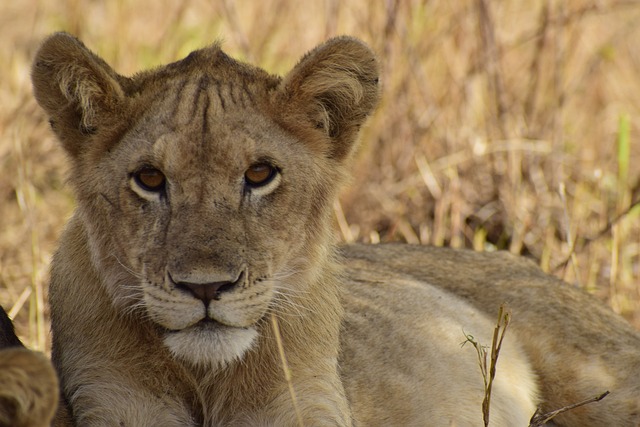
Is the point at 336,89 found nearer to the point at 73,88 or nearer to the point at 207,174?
the point at 207,174

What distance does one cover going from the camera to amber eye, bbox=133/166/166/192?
3.54m

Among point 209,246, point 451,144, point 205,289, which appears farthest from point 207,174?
point 451,144

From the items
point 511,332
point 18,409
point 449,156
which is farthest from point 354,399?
point 449,156

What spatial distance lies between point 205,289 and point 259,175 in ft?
1.64

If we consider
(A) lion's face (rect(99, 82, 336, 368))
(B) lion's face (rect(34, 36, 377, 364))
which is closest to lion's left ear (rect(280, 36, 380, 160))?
(B) lion's face (rect(34, 36, 377, 364))

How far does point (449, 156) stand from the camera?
22.5ft

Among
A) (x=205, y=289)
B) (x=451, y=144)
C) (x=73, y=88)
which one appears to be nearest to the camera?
(x=205, y=289)

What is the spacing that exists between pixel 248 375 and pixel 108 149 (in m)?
0.89

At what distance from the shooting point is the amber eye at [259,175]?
357 centimetres

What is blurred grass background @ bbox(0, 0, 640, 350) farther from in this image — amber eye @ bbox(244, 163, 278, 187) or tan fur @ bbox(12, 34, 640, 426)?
amber eye @ bbox(244, 163, 278, 187)

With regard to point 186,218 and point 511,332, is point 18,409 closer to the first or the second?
point 186,218

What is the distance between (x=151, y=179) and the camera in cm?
355

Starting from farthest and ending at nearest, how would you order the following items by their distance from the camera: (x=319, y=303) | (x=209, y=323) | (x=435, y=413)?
(x=435, y=413) → (x=319, y=303) → (x=209, y=323)

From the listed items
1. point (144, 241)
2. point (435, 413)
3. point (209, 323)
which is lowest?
point (435, 413)
